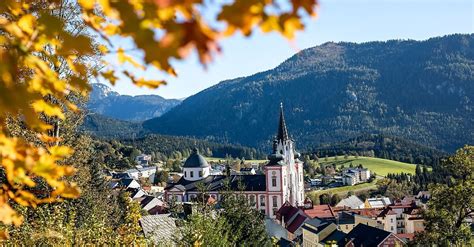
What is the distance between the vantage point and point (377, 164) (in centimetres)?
14638

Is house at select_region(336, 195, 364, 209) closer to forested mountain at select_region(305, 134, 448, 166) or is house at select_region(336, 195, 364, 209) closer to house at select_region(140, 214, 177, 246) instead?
house at select_region(140, 214, 177, 246)

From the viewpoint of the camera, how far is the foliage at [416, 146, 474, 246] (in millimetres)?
19719

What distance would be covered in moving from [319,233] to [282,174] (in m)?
20.1

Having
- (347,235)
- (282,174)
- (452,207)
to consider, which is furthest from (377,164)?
(452,207)

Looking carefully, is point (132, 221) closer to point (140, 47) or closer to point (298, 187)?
point (140, 47)

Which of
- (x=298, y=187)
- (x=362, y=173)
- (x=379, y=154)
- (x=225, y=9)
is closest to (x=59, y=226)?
(x=225, y=9)

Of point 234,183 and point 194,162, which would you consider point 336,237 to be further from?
point 194,162

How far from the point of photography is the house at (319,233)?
1831 inches

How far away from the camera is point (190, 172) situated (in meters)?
77.2

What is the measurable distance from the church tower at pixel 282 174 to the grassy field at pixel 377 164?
225 feet

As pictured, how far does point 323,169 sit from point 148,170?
50.3 m

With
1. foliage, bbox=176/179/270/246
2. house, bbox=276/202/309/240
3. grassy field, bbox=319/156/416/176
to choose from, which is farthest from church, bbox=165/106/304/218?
grassy field, bbox=319/156/416/176

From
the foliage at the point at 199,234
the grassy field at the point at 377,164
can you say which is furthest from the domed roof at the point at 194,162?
the grassy field at the point at 377,164

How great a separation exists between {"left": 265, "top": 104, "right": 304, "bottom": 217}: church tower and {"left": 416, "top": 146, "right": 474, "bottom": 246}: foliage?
44.9 metres
